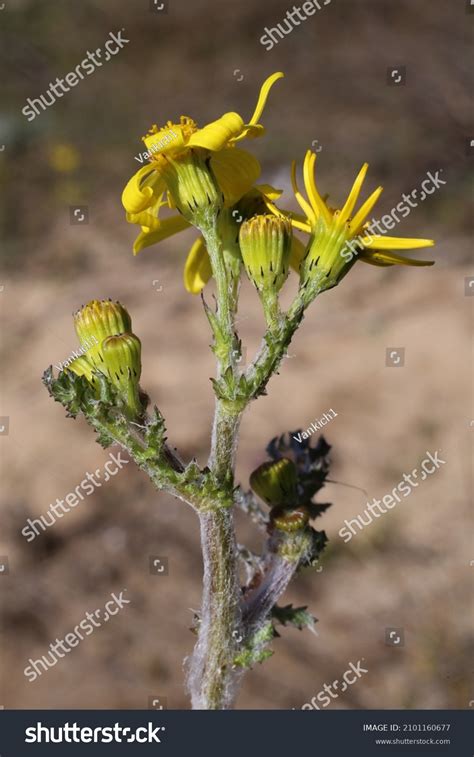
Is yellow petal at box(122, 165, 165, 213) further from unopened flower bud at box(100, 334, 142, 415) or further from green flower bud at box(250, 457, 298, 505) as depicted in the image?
green flower bud at box(250, 457, 298, 505)

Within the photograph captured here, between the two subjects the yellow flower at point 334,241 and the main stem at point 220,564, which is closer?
the main stem at point 220,564

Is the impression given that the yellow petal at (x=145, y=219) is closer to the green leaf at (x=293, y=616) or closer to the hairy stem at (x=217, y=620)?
the hairy stem at (x=217, y=620)

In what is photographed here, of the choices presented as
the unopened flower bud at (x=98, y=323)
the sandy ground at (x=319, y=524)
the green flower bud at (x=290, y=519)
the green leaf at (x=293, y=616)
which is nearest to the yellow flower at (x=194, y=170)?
the unopened flower bud at (x=98, y=323)

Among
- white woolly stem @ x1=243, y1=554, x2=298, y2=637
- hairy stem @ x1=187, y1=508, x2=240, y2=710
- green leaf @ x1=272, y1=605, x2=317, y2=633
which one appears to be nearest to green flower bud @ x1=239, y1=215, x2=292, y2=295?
hairy stem @ x1=187, y1=508, x2=240, y2=710

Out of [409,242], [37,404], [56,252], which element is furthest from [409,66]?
[409,242]

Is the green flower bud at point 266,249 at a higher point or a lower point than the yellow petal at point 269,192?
lower

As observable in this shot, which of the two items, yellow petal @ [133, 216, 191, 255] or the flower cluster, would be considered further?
yellow petal @ [133, 216, 191, 255]

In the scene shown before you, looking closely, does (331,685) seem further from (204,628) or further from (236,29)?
(236,29)
